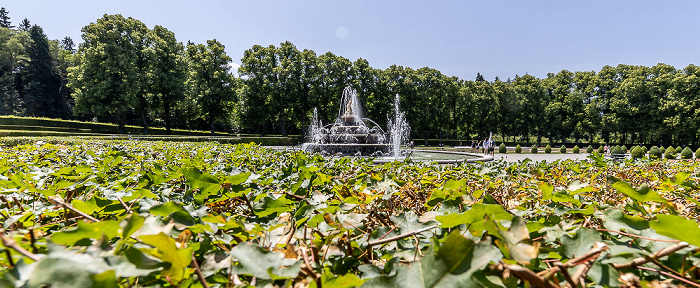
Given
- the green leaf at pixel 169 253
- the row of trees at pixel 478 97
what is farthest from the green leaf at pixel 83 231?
the row of trees at pixel 478 97

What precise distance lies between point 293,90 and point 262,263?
127 ft

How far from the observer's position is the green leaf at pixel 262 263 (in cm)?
59

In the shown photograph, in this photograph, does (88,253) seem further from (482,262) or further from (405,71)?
(405,71)

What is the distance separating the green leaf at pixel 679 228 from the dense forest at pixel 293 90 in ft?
127

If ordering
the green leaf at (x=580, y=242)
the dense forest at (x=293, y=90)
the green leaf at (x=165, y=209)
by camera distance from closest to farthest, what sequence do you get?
the green leaf at (x=580, y=242) → the green leaf at (x=165, y=209) → the dense forest at (x=293, y=90)

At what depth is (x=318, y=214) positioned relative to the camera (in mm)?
968

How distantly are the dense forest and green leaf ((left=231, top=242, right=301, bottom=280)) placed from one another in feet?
126

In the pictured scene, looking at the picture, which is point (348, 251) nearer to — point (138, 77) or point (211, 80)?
point (138, 77)

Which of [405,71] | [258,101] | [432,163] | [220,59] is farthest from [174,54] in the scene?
[432,163]

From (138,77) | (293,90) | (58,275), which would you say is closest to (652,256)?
(58,275)

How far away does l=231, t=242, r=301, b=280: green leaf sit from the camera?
1.94 feet

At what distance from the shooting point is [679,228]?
1.79ft

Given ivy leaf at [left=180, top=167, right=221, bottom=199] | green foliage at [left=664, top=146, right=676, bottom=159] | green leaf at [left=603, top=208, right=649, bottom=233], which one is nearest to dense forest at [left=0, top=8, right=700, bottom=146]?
green foliage at [left=664, top=146, right=676, bottom=159]

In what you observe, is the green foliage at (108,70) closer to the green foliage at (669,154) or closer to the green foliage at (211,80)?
the green foliage at (211,80)
